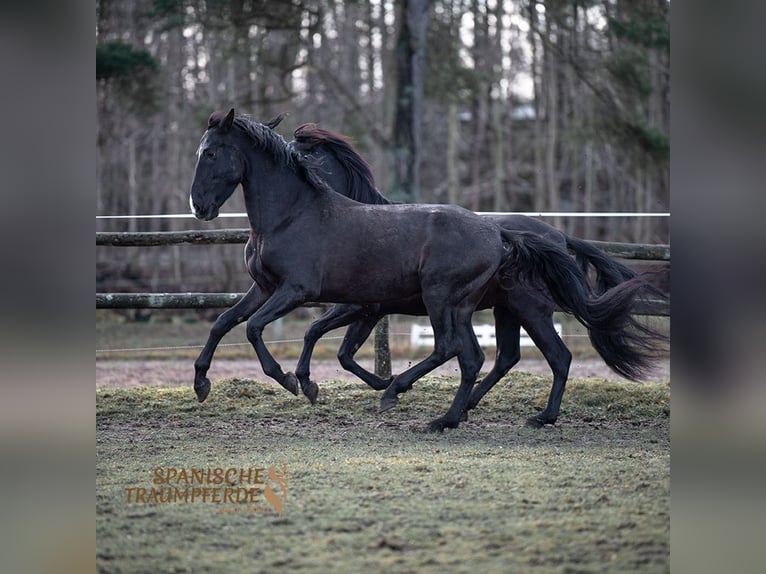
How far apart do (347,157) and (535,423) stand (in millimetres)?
2568

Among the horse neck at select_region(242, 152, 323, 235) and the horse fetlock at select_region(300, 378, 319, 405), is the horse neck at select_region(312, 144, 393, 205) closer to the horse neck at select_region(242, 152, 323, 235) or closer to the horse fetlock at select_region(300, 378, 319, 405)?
the horse neck at select_region(242, 152, 323, 235)

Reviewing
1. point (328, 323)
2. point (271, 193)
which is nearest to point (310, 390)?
point (328, 323)

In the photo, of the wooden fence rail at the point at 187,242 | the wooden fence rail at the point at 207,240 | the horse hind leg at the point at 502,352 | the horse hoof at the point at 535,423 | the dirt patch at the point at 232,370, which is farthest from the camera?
the dirt patch at the point at 232,370

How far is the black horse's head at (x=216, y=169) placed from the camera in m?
6.10

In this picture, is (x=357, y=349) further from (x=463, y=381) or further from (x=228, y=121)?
(x=228, y=121)

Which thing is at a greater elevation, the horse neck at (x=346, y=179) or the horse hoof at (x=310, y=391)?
the horse neck at (x=346, y=179)

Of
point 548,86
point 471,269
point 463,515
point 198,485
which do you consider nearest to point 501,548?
point 463,515

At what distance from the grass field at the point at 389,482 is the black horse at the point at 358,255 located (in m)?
0.55

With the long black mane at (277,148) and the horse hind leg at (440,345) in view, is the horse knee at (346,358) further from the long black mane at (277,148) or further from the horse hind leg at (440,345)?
the long black mane at (277,148)

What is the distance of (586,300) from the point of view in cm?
637

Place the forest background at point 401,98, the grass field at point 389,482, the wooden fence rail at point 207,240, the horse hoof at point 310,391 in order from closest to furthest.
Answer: the grass field at point 389,482 → the horse hoof at point 310,391 → the wooden fence rail at point 207,240 → the forest background at point 401,98

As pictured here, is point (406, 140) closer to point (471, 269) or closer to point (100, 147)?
point (100, 147)

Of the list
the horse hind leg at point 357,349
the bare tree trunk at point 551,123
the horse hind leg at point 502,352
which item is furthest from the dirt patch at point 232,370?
the bare tree trunk at point 551,123

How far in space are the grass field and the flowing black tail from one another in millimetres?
577
